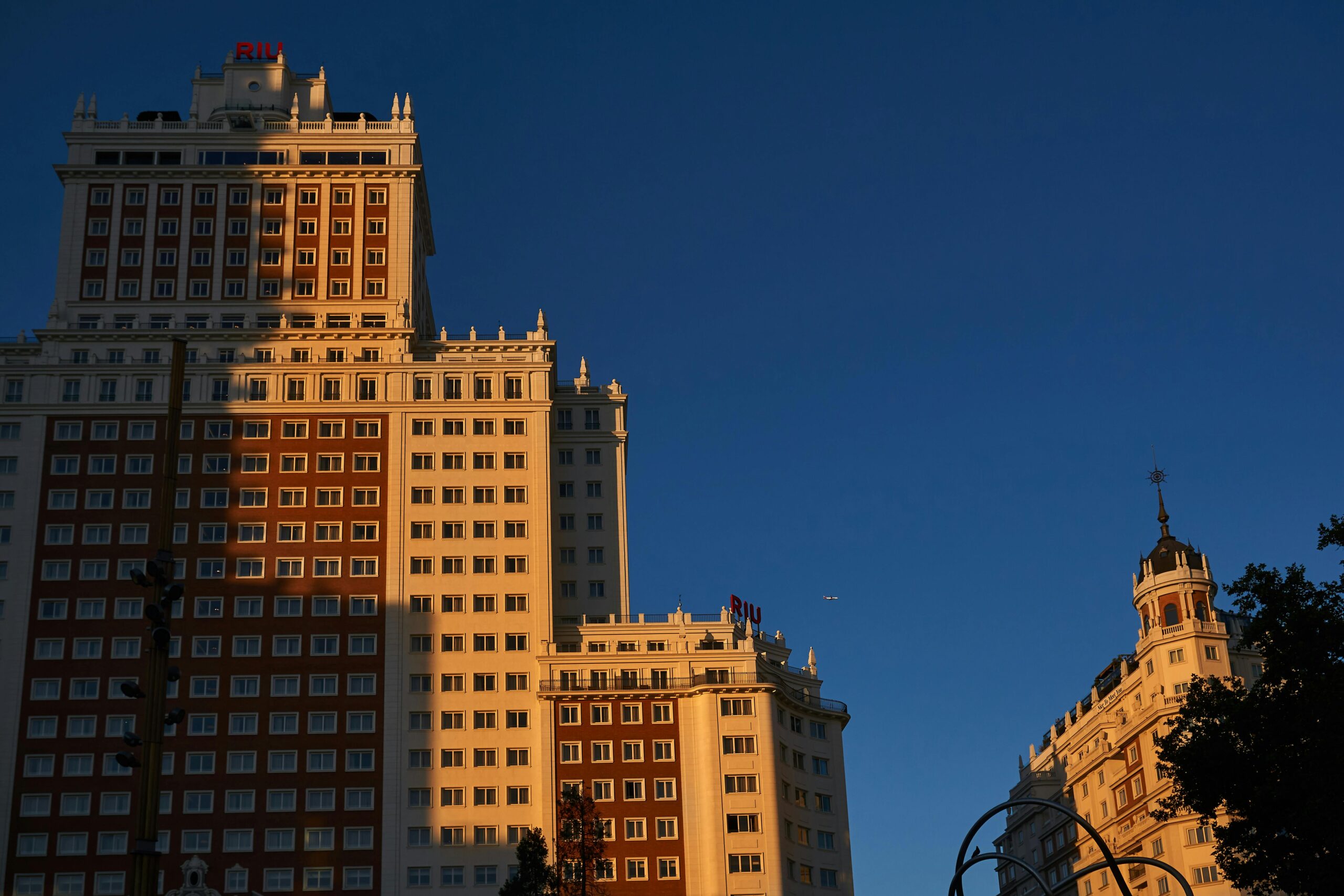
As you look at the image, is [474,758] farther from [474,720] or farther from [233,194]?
[233,194]

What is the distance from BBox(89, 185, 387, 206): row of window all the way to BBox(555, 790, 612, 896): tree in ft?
222

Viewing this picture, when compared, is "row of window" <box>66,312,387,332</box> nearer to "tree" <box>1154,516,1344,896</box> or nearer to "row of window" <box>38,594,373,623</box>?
"row of window" <box>38,594,373,623</box>

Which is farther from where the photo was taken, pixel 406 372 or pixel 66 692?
pixel 406 372

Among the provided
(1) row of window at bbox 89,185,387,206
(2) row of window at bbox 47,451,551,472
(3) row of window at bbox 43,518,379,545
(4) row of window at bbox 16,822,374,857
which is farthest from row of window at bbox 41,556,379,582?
(1) row of window at bbox 89,185,387,206

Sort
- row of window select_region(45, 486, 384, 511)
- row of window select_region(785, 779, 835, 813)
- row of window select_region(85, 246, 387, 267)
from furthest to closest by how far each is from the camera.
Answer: row of window select_region(85, 246, 387, 267) < row of window select_region(45, 486, 384, 511) < row of window select_region(785, 779, 835, 813)

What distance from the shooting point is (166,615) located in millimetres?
31062

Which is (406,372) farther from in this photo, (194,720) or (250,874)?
(250,874)

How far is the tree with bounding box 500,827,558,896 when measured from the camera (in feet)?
298

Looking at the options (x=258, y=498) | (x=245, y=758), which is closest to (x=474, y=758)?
(x=245, y=758)

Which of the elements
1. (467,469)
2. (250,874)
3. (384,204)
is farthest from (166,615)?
(384,204)

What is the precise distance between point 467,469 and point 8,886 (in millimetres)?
47960

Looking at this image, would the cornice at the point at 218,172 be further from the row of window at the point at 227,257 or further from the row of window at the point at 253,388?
the row of window at the point at 253,388

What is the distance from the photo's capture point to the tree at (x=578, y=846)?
9381 cm

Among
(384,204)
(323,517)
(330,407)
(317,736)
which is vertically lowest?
(317,736)
